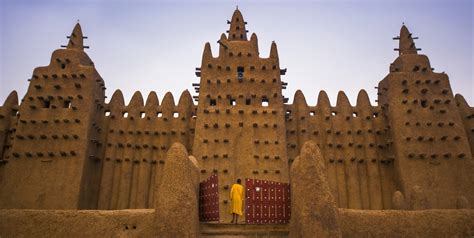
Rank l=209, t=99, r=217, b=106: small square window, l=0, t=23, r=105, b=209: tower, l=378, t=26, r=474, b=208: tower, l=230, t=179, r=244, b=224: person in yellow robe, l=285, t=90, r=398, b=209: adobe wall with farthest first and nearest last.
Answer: l=209, t=99, r=217, b=106: small square window < l=285, t=90, r=398, b=209: adobe wall < l=378, t=26, r=474, b=208: tower < l=0, t=23, r=105, b=209: tower < l=230, t=179, r=244, b=224: person in yellow robe

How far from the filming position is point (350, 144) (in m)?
21.5

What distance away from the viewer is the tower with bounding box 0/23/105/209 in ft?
60.0

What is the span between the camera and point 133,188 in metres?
20.6

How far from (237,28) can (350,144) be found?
34.8 feet

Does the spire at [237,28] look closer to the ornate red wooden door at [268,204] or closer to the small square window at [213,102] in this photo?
the small square window at [213,102]

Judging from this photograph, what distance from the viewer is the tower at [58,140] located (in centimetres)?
1830

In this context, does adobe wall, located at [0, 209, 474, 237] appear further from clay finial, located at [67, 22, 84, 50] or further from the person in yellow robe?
clay finial, located at [67, 22, 84, 50]

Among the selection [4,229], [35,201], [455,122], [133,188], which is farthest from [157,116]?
[455,122]

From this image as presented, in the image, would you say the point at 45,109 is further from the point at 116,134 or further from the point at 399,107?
the point at 399,107

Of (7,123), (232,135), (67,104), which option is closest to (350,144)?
(232,135)

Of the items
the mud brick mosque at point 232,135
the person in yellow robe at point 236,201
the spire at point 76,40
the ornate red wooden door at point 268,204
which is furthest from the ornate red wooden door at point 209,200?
the spire at point 76,40

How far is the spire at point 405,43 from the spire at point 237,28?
9.91 meters

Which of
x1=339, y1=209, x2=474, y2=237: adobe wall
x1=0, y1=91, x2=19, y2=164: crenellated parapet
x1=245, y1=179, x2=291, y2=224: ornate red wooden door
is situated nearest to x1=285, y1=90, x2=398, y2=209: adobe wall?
x1=339, y1=209, x2=474, y2=237: adobe wall

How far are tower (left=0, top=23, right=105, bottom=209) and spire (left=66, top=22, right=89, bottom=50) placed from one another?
15.3 inches
